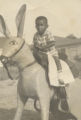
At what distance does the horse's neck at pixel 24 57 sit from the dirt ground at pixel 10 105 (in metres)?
0.61

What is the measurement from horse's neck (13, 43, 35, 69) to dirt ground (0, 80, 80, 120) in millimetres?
607

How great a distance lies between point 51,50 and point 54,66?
0.58 ft

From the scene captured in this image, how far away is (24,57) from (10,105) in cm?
108

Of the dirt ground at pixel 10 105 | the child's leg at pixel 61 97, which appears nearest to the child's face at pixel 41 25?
the child's leg at pixel 61 97

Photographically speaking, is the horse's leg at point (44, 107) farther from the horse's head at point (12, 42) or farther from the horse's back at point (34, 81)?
the horse's head at point (12, 42)

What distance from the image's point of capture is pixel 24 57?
7.76ft

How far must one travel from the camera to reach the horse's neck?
7.70 feet

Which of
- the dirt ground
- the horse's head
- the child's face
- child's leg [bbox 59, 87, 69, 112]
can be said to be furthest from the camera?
the dirt ground

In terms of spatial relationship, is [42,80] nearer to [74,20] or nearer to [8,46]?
[8,46]

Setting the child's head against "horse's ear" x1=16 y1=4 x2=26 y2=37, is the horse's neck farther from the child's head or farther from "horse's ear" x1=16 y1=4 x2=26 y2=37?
the child's head

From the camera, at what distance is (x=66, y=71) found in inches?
99.0

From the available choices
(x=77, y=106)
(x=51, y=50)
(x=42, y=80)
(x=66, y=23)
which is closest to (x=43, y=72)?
(x=42, y=80)

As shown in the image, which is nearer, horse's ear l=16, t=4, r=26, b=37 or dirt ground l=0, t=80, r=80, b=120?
horse's ear l=16, t=4, r=26, b=37

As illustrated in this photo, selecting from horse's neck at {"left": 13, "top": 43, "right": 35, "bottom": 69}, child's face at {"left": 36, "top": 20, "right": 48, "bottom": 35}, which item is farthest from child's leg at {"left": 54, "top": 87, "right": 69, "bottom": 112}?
child's face at {"left": 36, "top": 20, "right": 48, "bottom": 35}
